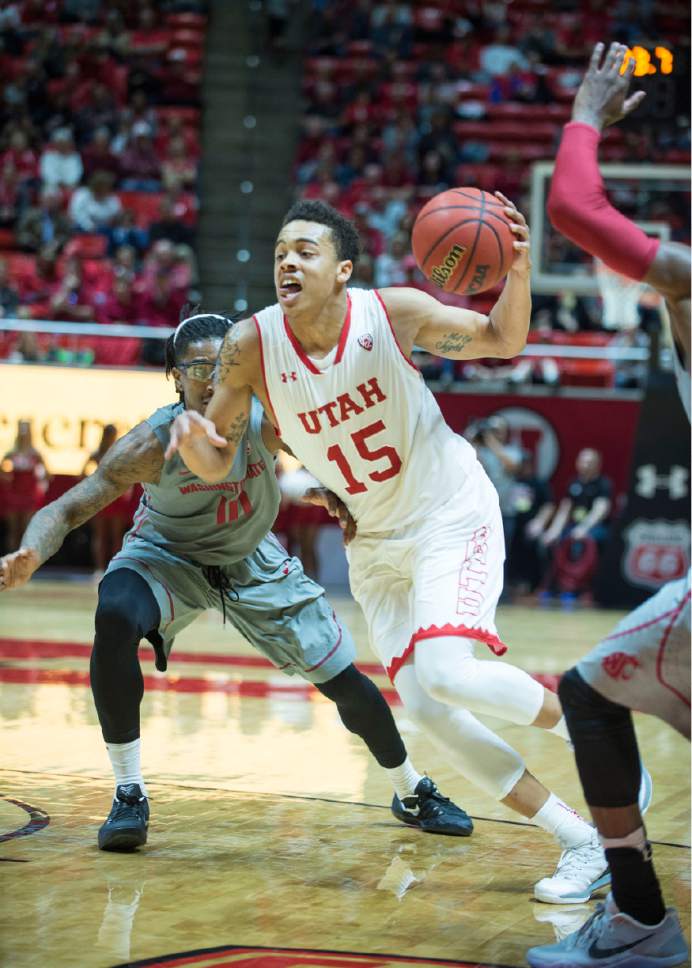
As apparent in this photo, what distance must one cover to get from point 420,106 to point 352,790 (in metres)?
15.1

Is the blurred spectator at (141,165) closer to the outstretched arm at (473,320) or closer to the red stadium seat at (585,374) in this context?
the red stadium seat at (585,374)

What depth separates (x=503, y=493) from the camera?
552 inches

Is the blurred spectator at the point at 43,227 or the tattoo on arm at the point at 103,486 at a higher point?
the blurred spectator at the point at 43,227

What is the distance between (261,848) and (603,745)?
4.91ft

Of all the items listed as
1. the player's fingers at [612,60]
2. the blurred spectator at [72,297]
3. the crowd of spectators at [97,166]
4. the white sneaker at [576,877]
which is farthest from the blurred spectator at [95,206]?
the player's fingers at [612,60]

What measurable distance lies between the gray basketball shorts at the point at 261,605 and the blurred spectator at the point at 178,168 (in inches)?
548

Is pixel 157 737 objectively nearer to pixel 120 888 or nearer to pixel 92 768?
pixel 92 768

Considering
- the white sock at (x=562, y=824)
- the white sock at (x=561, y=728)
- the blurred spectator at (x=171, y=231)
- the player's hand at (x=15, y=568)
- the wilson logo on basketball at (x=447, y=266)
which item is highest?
the blurred spectator at (x=171, y=231)

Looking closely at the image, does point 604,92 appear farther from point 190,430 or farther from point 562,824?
point 562,824

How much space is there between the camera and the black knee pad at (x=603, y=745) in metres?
3.16

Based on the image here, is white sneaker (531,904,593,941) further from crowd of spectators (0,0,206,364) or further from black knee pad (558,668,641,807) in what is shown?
crowd of spectators (0,0,206,364)

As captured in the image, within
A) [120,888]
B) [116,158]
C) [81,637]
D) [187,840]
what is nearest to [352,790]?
[187,840]

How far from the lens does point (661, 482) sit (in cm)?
1316

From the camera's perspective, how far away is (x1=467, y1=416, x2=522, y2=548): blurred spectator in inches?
548
